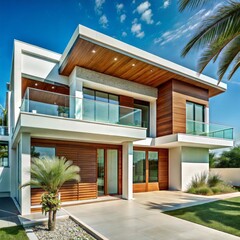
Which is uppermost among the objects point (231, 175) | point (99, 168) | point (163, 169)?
point (99, 168)

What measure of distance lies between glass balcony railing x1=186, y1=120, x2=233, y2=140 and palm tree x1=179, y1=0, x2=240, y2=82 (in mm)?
7005

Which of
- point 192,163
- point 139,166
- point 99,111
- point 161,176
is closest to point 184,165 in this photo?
point 192,163

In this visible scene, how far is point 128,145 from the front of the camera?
1126 cm

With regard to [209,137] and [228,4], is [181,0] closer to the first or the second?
[228,4]

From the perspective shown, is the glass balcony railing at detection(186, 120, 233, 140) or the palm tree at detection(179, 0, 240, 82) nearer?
the palm tree at detection(179, 0, 240, 82)

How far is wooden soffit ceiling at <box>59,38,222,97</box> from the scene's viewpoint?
392 inches

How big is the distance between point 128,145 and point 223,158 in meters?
16.5

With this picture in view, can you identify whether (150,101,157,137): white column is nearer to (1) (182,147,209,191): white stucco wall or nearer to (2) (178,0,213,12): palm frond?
(1) (182,147,209,191): white stucco wall

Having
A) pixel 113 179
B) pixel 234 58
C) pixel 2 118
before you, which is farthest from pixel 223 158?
pixel 2 118

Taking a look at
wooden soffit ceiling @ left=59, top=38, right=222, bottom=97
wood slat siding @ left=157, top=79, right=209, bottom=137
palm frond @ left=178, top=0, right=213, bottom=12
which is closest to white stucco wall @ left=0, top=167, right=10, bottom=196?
wooden soffit ceiling @ left=59, top=38, right=222, bottom=97

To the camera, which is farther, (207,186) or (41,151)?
(207,186)

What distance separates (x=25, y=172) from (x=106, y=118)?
13.2 ft

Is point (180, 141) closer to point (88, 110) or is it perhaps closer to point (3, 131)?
point (88, 110)

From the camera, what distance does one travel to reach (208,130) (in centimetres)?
1442
